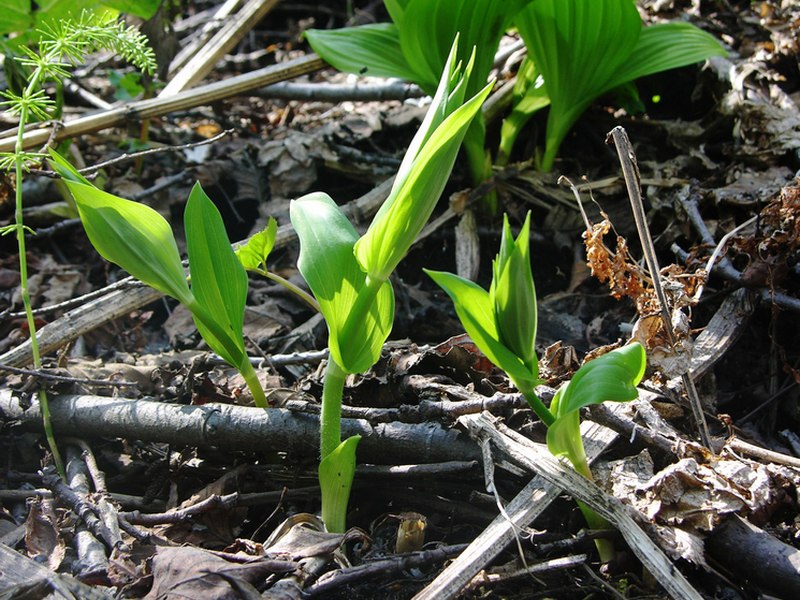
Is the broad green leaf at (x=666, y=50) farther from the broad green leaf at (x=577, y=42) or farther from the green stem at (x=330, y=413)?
the green stem at (x=330, y=413)

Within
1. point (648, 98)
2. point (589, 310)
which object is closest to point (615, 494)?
point (589, 310)

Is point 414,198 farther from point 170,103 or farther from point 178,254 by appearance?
point 170,103

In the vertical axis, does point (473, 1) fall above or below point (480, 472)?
above

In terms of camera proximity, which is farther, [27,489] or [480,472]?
[27,489]

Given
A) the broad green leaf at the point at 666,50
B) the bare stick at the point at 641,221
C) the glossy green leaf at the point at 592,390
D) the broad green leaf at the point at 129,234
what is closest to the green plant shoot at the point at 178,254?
the broad green leaf at the point at 129,234

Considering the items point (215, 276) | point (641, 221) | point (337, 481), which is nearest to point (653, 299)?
point (641, 221)

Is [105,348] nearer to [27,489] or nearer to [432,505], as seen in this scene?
[27,489]

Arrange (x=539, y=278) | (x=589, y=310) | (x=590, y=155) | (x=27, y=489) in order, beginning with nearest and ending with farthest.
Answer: (x=27, y=489) < (x=589, y=310) < (x=539, y=278) < (x=590, y=155)

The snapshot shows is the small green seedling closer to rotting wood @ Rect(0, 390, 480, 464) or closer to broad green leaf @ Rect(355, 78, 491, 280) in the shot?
broad green leaf @ Rect(355, 78, 491, 280)
